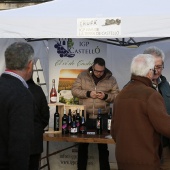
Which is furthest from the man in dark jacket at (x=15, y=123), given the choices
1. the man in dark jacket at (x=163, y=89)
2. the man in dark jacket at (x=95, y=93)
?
the man in dark jacket at (x=95, y=93)

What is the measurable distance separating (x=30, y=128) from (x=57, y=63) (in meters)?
3.84

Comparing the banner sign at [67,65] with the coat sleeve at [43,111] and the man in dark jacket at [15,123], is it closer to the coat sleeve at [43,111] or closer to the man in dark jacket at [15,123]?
the coat sleeve at [43,111]

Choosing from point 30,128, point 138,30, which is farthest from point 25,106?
point 138,30

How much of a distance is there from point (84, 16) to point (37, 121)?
1.28 m

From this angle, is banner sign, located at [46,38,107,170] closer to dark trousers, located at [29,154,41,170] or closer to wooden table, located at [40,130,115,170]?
wooden table, located at [40,130,115,170]

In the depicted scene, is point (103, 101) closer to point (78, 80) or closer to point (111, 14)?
point (78, 80)

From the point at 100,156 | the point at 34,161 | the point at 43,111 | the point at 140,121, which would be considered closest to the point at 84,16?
the point at 43,111

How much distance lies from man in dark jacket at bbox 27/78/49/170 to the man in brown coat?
1.43 meters

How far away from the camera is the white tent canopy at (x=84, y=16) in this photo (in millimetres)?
4316

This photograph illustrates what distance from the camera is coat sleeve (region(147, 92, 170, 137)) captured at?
3.03 m

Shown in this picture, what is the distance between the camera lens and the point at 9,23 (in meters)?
4.75

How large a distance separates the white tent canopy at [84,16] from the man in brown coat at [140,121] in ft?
3.69

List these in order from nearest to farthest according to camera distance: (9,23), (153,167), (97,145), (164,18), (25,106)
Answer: (25,106), (153,167), (164,18), (9,23), (97,145)

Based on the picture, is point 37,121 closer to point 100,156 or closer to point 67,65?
point 100,156
